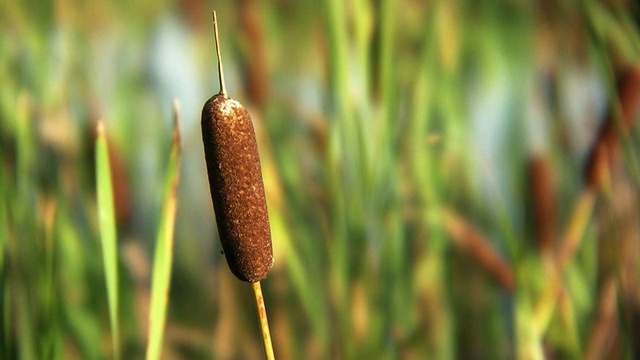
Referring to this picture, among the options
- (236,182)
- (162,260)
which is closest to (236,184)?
(236,182)

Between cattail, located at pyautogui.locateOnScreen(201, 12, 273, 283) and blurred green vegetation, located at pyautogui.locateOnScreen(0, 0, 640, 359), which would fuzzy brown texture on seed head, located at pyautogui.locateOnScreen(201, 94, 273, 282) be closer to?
cattail, located at pyautogui.locateOnScreen(201, 12, 273, 283)

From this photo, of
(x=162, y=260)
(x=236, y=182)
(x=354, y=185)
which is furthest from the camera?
(x=354, y=185)

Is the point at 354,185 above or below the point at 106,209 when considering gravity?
above

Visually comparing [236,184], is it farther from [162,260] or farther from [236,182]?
[162,260]

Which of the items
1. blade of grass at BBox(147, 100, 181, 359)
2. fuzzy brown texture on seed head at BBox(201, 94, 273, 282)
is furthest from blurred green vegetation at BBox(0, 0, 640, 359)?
fuzzy brown texture on seed head at BBox(201, 94, 273, 282)

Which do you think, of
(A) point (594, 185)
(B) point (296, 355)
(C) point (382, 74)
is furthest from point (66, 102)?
(A) point (594, 185)

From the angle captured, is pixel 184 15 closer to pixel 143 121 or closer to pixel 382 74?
pixel 143 121

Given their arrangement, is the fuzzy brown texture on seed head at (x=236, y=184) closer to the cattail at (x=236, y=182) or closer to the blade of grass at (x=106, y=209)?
the cattail at (x=236, y=182)

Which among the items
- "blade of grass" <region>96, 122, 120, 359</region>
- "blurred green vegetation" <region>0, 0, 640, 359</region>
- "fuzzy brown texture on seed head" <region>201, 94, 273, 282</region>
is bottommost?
"fuzzy brown texture on seed head" <region>201, 94, 273, 282</region>
